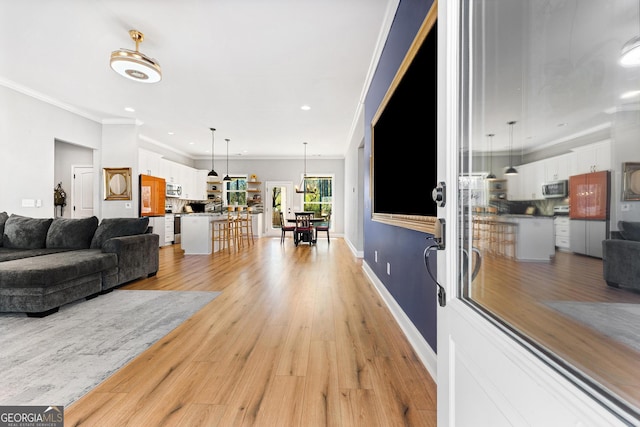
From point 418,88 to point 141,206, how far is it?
21.9ft

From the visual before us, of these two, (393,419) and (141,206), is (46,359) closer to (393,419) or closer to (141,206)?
(393,419)

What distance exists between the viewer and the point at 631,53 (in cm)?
37

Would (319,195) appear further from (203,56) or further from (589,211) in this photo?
(589,211)

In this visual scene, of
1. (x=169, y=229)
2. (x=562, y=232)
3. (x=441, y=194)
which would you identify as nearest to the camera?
(x=562, y=232)

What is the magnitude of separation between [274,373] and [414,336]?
3.31 ft

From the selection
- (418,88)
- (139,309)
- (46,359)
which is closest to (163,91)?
(139,309)

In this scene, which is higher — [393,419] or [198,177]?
[198,177]

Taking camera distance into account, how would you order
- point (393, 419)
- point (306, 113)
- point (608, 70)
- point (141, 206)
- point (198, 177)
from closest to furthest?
point (608, 70) < point (393, 419) < point (306, 113) < point (141, 206) < point (198, 177)

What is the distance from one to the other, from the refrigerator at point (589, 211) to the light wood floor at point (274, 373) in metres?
1.25

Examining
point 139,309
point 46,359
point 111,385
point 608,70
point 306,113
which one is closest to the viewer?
point 608,70

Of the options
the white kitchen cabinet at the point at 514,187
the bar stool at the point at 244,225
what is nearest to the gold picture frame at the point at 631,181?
the white kitchen cabinet at the point at 514,187

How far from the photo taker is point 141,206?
20.9 ft

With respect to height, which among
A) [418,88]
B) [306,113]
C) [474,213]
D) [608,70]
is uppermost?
[306,113]

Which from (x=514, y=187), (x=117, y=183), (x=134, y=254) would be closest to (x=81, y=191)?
(x=117, y=183)
